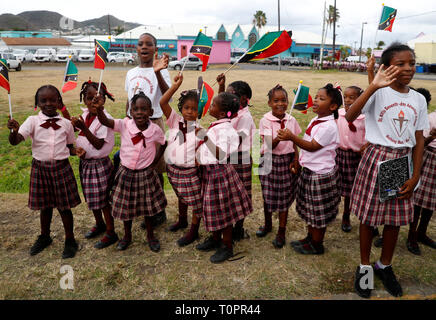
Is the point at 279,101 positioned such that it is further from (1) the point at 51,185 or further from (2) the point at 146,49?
(1) the point at 51,185

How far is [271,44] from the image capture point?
303cm

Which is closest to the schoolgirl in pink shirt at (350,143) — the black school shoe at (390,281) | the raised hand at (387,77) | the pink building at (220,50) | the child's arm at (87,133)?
the black school shoe at (390,281)

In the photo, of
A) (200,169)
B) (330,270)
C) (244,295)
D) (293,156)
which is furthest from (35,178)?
(330,270)

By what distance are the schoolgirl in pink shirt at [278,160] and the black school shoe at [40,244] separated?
2.26 meters

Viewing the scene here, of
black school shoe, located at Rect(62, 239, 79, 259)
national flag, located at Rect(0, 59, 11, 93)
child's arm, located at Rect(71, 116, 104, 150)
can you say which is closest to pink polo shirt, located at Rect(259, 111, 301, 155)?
child's arm, located at Rect(71, 116, 104, 150)

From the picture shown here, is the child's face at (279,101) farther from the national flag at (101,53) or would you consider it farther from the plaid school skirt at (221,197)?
the national flag at (101,53)

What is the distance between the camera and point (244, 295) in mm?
2615

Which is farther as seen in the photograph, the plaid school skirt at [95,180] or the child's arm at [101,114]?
the plaid school skirt at [95,180]

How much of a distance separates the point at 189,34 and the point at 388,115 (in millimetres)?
47763

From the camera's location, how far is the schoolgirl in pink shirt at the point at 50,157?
295 cm

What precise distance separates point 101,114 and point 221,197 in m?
1.31

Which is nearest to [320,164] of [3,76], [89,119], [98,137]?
[98,137]

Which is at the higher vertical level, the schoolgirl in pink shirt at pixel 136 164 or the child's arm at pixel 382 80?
the child's arm at pixel 382 80
